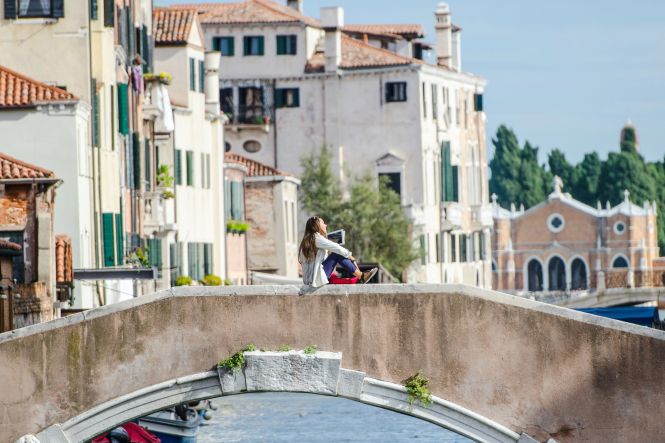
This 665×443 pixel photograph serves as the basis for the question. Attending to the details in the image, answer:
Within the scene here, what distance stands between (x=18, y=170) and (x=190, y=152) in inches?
766

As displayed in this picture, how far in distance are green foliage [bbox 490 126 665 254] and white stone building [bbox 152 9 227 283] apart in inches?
2919

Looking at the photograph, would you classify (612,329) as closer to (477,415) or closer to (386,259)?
(477,415)

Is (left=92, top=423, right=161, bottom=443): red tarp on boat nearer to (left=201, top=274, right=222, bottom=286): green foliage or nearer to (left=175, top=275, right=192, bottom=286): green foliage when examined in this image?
(left=175, top=275, right=192, bottom=286): green foliage

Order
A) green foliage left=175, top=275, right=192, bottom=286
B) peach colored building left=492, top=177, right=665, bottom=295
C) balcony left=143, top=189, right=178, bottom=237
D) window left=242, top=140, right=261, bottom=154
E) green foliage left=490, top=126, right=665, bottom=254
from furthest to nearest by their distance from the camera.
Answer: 1. green foliage left=490, top=126, right=665, bottom=254
2. peach colored building left=492, top=177, right=665, bottom=295
3. window left=242, top=140, right=261, bottom=154
4. green foliage left=175, top=275, right=192, bottom=286
5. balcony left=143, top=189, right=178, bottom=237

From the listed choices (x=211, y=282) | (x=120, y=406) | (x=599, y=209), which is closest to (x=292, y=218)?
(x=211, y=282)

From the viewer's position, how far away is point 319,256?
2089cm

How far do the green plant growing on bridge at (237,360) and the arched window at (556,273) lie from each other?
95.5 meters

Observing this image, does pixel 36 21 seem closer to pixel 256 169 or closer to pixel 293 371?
pixel 293 371

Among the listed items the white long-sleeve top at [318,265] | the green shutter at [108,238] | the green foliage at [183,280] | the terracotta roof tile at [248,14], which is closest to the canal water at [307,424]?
the green foliage at [183,280]

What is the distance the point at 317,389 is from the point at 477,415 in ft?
5.12

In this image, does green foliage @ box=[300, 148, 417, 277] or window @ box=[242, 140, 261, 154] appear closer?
green foliage @ box=[300, 148, 417, 277]

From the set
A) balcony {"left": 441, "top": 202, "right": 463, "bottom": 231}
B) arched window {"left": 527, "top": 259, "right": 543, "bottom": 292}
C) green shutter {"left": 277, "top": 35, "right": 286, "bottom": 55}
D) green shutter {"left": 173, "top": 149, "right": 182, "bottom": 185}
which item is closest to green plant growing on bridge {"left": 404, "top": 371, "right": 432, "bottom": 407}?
green shutter {"left": 173, "top": 149, "right": 182, "bottom": 185}

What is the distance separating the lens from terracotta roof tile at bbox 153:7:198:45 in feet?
163

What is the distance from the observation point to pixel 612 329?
20.9 metres
